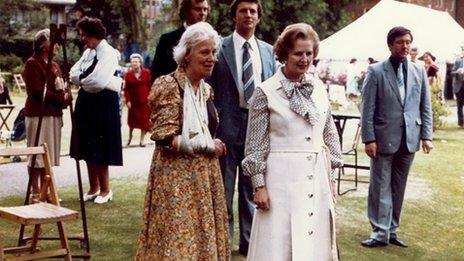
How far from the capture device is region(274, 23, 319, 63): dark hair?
4.96m

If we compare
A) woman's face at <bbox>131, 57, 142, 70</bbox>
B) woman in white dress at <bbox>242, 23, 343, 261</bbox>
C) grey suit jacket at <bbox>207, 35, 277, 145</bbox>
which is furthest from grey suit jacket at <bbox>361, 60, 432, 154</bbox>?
woman's face at <bbox>131, 57, 142, 70</bbox>

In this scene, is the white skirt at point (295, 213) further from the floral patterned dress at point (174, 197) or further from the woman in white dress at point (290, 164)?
the floral patterned dress at point (174, 197)

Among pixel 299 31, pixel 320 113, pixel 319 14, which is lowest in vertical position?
pixel 320 113

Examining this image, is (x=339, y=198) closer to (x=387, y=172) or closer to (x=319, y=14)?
(x=387, y=172)

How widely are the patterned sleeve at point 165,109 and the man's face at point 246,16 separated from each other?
5.51 feet

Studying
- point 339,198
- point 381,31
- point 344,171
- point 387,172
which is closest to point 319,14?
point 381,31

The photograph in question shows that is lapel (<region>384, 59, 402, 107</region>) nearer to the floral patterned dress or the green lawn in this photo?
the green lawn

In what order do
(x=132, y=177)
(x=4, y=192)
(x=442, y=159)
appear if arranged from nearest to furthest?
(x=4, y=192) < (x=132, y=177) < (x=442, y=159)

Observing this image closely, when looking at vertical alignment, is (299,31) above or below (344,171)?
above

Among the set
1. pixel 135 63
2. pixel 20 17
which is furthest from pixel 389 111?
pixel 20 17

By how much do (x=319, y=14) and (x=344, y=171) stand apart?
30.0m

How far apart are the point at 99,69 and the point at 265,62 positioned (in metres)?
2.70

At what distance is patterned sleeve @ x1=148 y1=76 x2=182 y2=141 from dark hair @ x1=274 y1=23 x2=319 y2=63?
71 centimetres

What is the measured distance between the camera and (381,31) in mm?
16156
